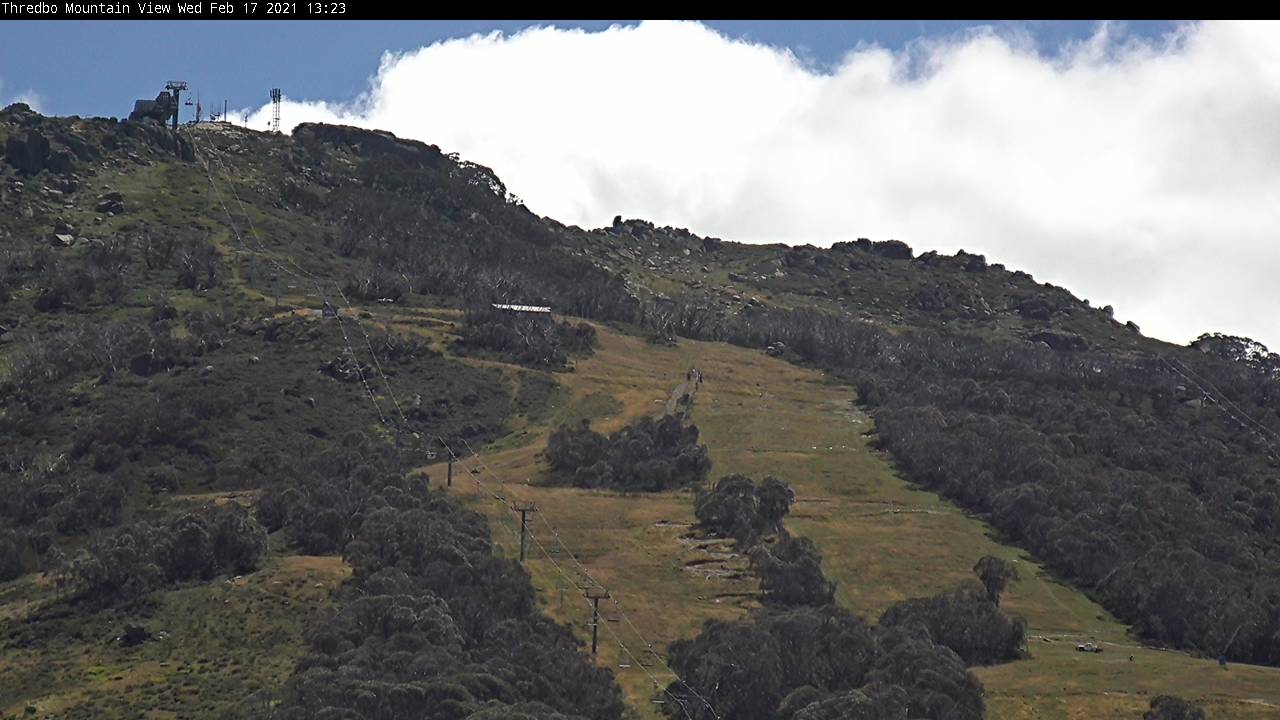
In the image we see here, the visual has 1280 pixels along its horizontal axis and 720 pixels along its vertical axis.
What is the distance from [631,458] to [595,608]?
4161 cm

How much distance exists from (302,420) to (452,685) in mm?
75224

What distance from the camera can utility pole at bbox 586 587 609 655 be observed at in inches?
3291

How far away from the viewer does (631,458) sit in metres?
127

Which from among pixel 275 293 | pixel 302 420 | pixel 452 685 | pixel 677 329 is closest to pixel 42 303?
pixel 275 293

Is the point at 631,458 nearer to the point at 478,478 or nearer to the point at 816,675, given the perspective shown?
the point at 478,478

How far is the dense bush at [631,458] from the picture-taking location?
406ft

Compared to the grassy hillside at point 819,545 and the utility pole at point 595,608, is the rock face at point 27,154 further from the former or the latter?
the utility pole at point 595,608

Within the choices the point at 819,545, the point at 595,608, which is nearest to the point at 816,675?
the point at 595,608

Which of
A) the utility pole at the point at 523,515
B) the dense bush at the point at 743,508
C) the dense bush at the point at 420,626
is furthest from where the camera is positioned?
the dense bush at the point at 743,508

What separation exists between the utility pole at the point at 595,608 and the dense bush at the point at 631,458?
28066 millimetres

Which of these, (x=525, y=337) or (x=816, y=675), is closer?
(x=816, y=675)

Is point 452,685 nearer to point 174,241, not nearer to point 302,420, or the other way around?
point 302,420

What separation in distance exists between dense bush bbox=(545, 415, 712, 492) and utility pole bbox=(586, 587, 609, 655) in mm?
28066

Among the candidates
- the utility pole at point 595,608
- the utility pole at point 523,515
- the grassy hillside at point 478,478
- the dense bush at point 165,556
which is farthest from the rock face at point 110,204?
the utility pole at point 595,608
